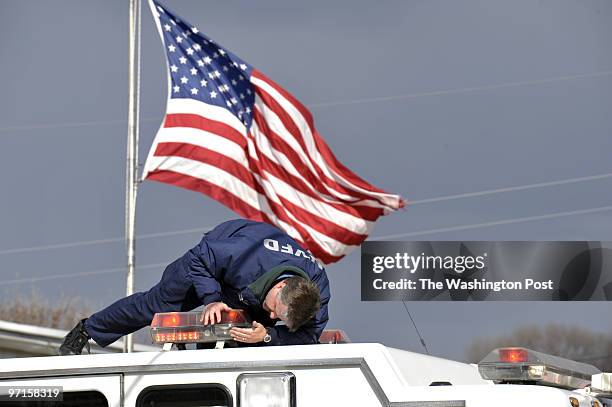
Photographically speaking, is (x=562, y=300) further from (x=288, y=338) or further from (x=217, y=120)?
(x=288, y=338)

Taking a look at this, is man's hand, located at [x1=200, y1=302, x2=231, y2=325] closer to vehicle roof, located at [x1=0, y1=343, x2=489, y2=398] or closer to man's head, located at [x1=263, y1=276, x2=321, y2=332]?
man's head, located at [x1=263, y1=276, x2=321, y2=332]

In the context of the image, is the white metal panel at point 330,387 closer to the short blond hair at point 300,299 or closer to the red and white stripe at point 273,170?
the short blond hair at point 300,299

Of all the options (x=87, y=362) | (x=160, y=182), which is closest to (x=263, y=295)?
(x=87, y=362)

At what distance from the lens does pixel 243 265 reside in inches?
253

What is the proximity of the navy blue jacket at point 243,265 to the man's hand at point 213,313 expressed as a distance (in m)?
0.23

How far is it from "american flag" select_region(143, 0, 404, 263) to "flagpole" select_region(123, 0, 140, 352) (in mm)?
885

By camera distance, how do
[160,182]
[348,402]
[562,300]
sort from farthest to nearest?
[562,300] → [160,182] → [348,402]

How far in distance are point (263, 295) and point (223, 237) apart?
525mm

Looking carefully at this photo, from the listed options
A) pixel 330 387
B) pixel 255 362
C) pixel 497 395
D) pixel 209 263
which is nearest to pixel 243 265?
pixel 209 263

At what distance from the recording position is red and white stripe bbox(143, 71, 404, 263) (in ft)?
55.8

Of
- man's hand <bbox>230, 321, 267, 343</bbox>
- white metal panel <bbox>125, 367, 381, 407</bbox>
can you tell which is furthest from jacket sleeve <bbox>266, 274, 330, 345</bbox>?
white metal panel <bbox>125, 367, 381, 407</bbox>

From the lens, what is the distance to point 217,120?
1728 cm

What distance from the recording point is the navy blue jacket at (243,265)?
634 centimetres

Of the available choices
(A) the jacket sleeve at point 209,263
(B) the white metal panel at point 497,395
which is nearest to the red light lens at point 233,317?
(A) the jacket sleeve at point 209,263
